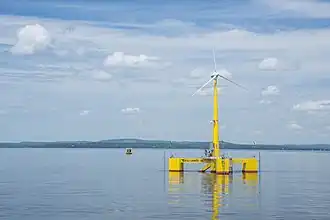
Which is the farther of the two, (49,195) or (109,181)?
(109,181)

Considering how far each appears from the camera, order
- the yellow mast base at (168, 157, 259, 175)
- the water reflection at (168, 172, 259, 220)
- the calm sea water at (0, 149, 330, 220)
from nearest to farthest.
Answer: the calm sea water at (0, 149, 330, 220)
the water reflection at (168, 172, 259, 220)
the yellow mast base at (168, 157, 259, 175)

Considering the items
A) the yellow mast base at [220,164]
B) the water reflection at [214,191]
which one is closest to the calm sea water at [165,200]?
the water reflection at [214,191]

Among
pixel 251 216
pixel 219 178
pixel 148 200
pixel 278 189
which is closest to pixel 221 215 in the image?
pixel 251 216

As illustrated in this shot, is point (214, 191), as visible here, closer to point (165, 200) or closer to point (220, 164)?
point (165, 200)

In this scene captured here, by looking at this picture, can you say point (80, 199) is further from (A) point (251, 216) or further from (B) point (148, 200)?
(A) point (251, 216)

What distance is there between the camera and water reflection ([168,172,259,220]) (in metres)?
60.7

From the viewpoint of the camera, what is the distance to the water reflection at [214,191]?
2388 inches

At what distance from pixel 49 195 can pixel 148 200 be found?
1140 cm

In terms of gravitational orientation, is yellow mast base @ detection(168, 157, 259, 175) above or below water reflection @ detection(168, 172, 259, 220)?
above

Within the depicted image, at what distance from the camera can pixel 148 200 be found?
66062 mm

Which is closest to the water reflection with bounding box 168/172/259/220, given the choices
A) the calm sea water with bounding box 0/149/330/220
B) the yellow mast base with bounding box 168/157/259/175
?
the calm sea water with bounding box 0/149/330/220

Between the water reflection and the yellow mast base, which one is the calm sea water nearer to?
the water reflection

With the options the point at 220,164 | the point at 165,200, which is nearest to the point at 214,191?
the point at 165,200

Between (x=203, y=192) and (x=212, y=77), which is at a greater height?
(x=212, y=77)
